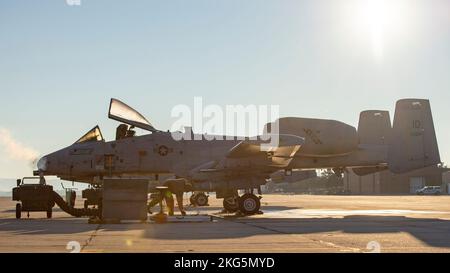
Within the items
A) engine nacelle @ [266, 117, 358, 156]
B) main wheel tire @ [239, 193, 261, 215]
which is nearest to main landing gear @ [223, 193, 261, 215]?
main wheel tire @ [239, 193, 261, 215]

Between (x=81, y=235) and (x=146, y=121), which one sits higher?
(x=146, y=121)

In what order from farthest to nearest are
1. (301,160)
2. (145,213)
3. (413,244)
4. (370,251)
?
(301,160), (145,213), (413,244), (370,251)

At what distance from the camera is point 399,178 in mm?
118188

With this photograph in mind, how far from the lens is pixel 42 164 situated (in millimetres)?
24797

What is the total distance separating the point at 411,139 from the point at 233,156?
359 inches

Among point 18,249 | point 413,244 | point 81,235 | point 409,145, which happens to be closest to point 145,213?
point 81,235

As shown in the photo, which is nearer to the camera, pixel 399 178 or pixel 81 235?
pixel 81 235

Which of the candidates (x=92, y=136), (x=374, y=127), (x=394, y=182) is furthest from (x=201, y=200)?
(x=394, y=182)

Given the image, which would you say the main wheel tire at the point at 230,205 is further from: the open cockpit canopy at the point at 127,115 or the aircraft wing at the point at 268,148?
the open cockpit canopy at the point at 127,115

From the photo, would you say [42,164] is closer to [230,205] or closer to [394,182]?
[230,205]

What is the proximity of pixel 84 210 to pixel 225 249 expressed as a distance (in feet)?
36.6

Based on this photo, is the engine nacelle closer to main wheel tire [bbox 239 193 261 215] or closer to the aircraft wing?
the aircraft wing

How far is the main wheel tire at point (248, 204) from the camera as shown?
21047 mm
